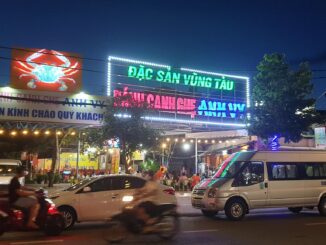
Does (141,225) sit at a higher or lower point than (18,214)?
lower

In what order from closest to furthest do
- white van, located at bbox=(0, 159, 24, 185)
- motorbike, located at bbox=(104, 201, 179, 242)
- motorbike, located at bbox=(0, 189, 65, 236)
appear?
motorbike, located at bbox=(104, 201, 179, 242) → motorbike, located at bbox=(0, 189, 65, 236) → white van, located at bbox=(0, 159, 24, 185)

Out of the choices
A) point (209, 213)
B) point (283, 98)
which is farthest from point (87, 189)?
point (283, 98)

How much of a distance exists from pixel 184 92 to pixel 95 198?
20679 mm

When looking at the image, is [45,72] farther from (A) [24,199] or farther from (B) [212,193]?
(A) [24,199]

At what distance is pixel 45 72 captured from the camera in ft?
82.0

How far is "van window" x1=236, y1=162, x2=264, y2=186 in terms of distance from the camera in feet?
51.9

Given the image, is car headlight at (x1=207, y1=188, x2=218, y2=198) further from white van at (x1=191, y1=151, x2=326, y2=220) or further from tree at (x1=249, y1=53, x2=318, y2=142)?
tree at (x1=249, y1=53, x2=318, y2=142)

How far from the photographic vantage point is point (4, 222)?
11.1 meters

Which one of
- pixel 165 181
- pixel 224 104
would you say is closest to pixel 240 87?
pixel 224 104

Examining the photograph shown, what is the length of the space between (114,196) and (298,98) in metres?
18.0

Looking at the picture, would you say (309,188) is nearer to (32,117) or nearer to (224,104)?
(32,117)

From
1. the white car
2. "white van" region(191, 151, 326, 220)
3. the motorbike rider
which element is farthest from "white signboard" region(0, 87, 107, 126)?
the motorbike rider

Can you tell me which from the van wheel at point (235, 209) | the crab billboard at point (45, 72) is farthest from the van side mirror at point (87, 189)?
the crab billboard at point (45, 72)

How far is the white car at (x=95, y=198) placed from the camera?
13055 millimetres
